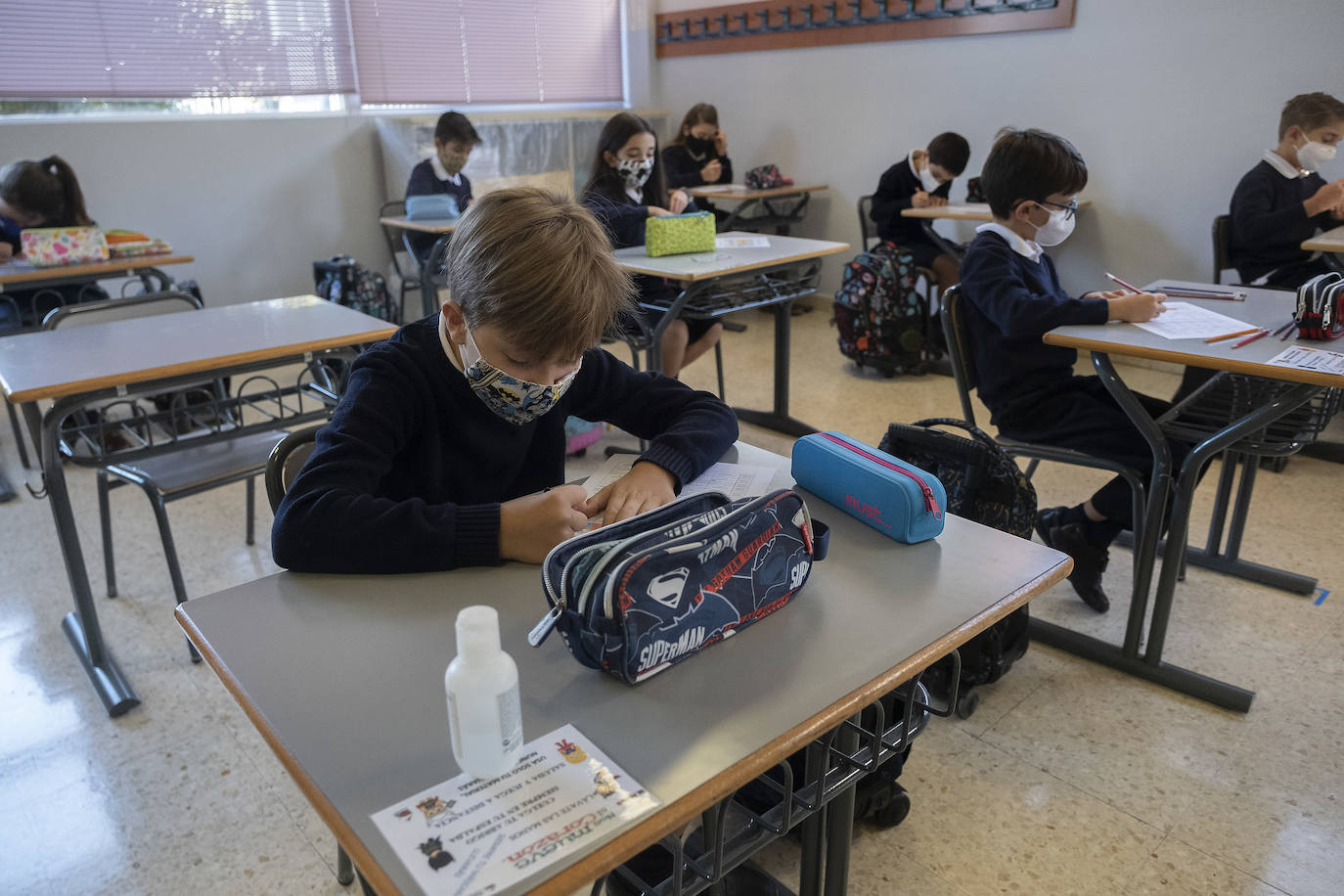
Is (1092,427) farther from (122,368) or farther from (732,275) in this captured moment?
(122,368)

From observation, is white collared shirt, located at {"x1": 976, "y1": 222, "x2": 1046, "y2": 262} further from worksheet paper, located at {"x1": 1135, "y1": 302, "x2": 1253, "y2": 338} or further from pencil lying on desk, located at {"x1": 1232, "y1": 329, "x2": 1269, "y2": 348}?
pencil lying on desk, located at {"x1": 1232, "y1": 329, "x2": 1269, "y2": 348}

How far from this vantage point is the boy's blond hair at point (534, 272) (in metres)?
1.05

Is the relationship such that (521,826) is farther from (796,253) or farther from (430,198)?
(430,198)

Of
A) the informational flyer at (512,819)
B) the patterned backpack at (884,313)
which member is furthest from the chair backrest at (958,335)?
the patterned backpack at (884,313)

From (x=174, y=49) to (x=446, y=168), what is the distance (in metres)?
1.42

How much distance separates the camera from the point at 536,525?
1033 mm

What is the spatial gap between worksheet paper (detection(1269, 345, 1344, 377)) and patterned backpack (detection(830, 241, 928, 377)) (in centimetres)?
239

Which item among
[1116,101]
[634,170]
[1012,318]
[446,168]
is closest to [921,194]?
[1116,101]

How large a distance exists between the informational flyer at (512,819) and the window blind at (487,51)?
17.3ft

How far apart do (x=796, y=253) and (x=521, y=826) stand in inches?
105

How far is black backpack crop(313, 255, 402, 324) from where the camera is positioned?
4383 mm

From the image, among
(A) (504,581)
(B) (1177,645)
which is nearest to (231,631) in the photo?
(A) (504,581)

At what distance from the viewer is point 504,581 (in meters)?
1.01

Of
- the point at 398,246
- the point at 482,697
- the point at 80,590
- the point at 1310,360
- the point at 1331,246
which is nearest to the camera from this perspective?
the point at 482,697
